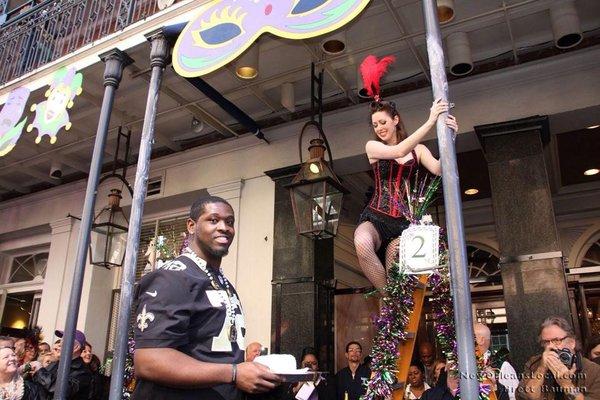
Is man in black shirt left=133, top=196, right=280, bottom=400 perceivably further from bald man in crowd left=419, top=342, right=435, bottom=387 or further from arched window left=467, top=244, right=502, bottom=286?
arched window left=467, top=244, right=502, bottom=286

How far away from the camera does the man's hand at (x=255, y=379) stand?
192 centimetres

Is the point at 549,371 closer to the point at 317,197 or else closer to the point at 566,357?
the point at 566,357

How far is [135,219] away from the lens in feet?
15.8

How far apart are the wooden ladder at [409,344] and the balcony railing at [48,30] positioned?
6.08m

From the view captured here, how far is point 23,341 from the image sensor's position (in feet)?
23.0

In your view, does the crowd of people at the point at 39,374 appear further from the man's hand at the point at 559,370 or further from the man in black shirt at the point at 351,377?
the man's hand at the point at 559,370

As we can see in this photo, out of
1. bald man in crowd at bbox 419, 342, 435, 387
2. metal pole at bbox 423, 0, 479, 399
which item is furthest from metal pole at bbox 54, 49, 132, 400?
bald man in crowd at bbox 419, 342, 435, 387

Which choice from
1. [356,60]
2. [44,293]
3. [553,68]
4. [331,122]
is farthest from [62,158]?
[553,68]

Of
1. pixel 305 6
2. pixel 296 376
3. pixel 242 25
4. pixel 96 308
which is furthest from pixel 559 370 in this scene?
pixel 96 308

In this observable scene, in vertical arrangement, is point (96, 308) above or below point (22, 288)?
below

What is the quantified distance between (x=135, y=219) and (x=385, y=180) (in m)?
2.50

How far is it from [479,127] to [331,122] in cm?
229

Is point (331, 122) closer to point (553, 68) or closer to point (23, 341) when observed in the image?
point (553, 68)

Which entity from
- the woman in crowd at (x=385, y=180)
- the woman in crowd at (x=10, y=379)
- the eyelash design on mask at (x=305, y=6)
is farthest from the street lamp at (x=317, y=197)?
the woman in crowd at (x=10, y=379)
